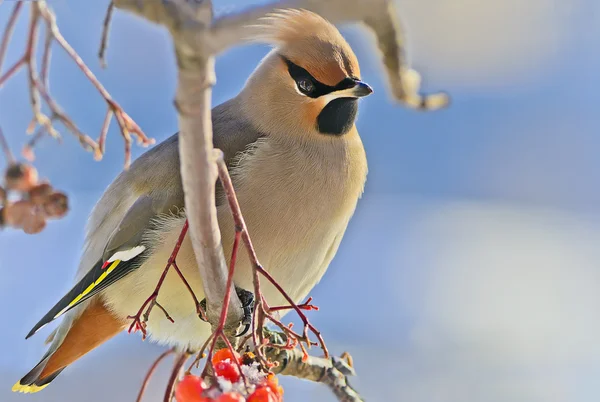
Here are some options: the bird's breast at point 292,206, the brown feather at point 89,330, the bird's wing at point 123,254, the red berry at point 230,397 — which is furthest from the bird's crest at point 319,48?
the red berry at point 230,397

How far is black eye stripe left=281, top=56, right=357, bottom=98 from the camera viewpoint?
1717mm

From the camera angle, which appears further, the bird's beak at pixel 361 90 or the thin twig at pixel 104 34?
the bird's beak at pixel 361 90

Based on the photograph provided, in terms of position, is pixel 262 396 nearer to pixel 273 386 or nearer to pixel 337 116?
pixel 273 386

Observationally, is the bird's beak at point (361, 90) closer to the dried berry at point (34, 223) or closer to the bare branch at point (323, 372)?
the bare branch at point (323, 372)

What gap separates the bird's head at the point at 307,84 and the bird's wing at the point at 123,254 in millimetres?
327

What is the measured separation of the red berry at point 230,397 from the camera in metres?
1.05

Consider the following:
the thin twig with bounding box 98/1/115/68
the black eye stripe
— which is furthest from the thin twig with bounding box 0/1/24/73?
the black eye stripe

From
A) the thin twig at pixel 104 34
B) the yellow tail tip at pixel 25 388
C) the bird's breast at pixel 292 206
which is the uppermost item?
the bird's breast at pixel 292 206

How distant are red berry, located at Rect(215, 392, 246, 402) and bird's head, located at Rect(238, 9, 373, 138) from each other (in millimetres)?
780

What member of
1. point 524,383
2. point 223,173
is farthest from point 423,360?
point 223,173

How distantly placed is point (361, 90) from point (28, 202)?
0.83 m

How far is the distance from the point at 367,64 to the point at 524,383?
106 inches

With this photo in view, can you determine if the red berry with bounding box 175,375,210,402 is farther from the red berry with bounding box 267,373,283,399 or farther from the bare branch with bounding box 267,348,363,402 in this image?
the bare branch with bounding box 267,348,363,402

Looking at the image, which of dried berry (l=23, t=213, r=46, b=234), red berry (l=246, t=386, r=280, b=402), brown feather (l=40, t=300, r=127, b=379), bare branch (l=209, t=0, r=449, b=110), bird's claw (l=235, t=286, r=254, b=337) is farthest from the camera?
brown feather (l=40, t=300, r=127, b=379)
